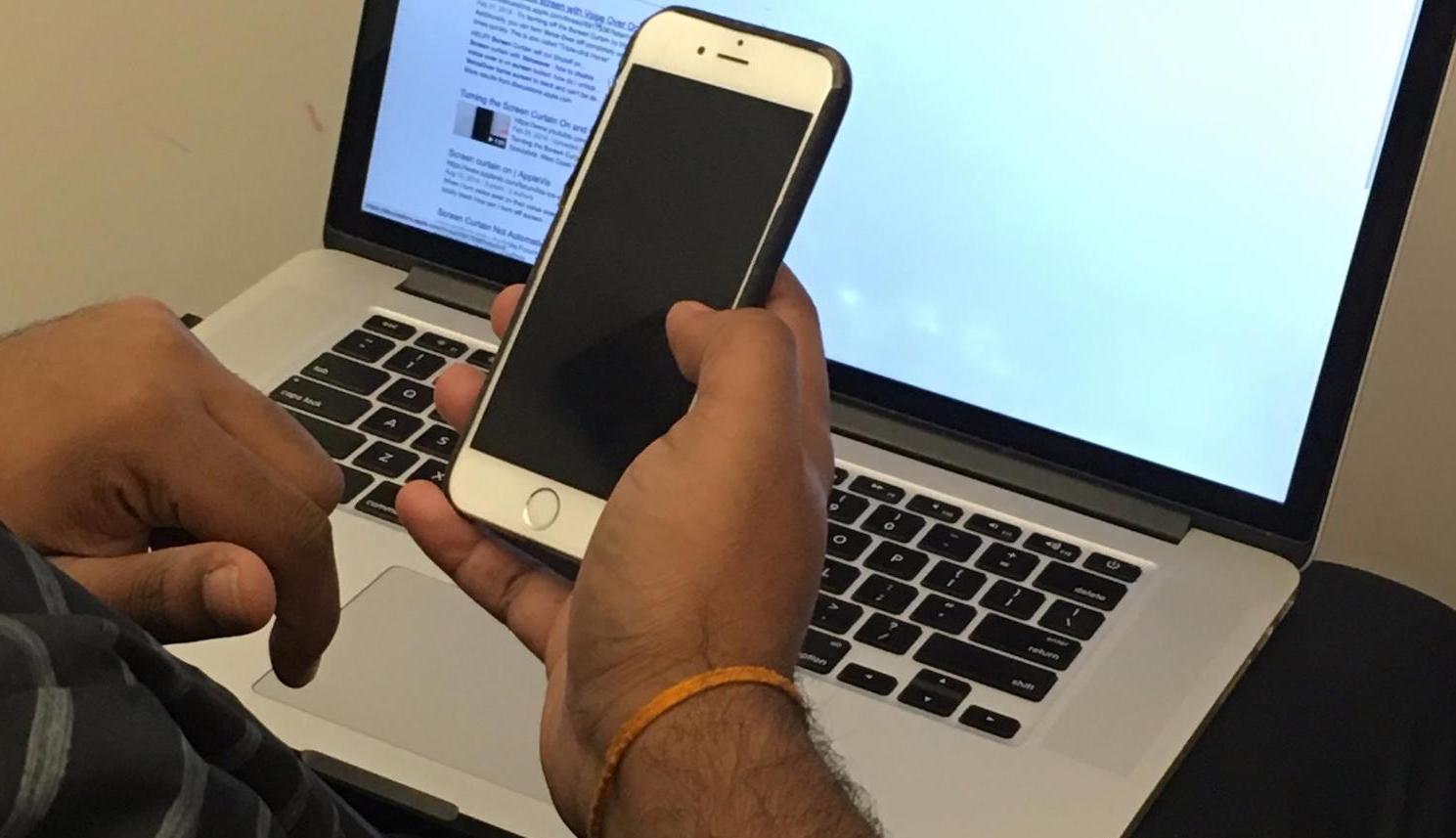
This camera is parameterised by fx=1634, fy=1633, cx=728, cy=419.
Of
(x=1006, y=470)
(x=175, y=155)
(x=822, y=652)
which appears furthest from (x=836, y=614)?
(x=175, y=155)

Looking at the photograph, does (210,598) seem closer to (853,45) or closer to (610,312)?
(610,312)

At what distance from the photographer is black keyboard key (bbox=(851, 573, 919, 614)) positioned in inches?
26.1

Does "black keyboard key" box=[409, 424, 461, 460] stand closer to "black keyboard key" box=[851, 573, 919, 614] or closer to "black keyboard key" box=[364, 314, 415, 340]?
"black keyboard key" box=[364, 314, 415, 340]

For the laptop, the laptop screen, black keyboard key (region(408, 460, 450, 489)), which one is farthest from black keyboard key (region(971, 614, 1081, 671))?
black keyboard key (region(408, 460, 450, 489))

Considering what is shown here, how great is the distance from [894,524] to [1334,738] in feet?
0.64

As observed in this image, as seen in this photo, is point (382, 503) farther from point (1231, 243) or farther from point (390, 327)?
point (1231, 243)

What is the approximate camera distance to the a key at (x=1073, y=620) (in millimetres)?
654

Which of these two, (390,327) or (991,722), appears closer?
(991,722)

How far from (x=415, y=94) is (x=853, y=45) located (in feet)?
0.73

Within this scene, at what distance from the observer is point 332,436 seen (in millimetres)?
736

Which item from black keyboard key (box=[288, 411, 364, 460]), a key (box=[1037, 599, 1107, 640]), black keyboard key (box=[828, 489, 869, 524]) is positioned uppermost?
a key (box=[1037, 599, 1107, 640])

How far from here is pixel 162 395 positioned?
0.51 m

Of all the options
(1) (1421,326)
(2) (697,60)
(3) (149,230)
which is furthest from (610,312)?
(3) (149,230)

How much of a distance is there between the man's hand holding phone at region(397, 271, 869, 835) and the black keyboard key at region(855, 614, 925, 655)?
0.17 m
